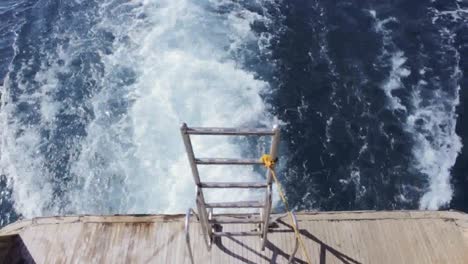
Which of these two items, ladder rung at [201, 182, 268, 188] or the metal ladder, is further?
ladder rung at [201, 182, 268, 188]

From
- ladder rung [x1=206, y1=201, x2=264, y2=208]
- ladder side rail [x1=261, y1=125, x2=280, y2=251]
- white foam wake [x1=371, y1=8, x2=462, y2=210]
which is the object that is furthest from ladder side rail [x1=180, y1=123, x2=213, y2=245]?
white foam wake [x1=371, y1=8, x2=462, y2=210]

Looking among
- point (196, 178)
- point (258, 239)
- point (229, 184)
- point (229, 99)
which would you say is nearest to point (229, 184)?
point (229, 184)

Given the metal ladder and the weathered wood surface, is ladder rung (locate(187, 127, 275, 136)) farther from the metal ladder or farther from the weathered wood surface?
the weathered wood surface

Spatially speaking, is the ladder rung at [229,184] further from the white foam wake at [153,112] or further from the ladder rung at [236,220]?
the white foam wake at [153,112]

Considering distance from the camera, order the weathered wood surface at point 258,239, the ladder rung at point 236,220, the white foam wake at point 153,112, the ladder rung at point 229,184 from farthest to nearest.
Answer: the white foam wake at point 153,112, the weathered wood surface at point 258,239, the ladder rung at point 236,220, the ladder rung at point 229,184

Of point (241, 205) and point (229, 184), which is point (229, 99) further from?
point (229, 184)

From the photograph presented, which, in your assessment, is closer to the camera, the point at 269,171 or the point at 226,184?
the point at 269,171

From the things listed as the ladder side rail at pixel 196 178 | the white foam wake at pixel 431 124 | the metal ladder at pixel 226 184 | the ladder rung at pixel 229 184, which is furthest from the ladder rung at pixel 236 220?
the white foam wake at pixel 431 124
